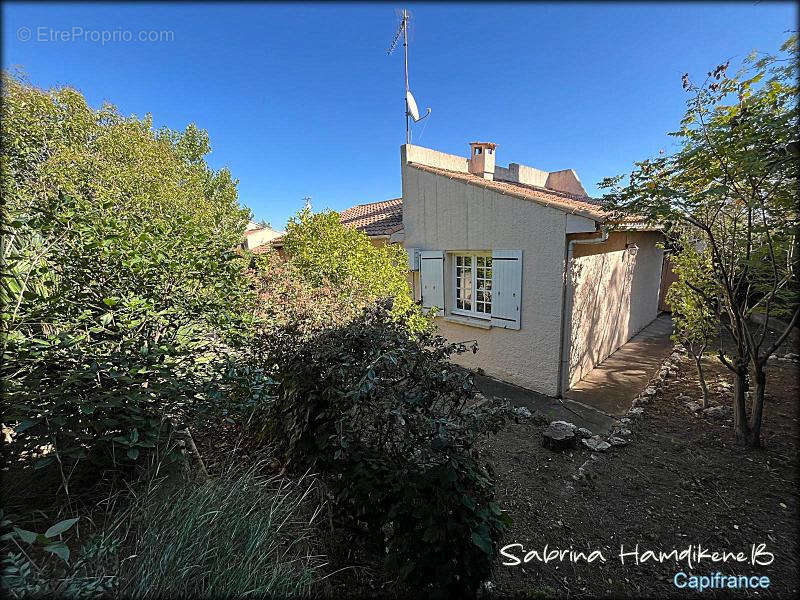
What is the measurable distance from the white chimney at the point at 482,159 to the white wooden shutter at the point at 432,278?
12.8ft

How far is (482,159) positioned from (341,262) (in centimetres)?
705

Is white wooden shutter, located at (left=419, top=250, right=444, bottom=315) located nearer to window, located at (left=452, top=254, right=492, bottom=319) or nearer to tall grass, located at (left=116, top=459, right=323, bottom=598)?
window, located at (left=452, top=254, right=492, bottom=319)

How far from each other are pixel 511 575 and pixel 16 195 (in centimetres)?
522

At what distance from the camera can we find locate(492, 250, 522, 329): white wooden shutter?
658cm

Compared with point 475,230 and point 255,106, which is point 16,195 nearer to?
point 255,106

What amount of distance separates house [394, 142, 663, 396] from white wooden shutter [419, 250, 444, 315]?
0.02 metres

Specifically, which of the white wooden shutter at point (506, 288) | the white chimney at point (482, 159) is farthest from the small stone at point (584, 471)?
the white chimney at point (482, 159)

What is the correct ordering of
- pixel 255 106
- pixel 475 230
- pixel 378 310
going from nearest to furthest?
1. pixel 378 310
2. pixel 255 106
3. pixel 475 230

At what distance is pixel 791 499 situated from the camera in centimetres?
344

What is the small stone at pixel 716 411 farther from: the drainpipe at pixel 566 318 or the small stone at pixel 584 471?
the small stone at pixel 584 471

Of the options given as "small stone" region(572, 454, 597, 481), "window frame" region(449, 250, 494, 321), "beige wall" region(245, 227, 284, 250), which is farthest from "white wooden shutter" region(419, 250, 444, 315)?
"beige wall" region(245, 227, 284, 250)

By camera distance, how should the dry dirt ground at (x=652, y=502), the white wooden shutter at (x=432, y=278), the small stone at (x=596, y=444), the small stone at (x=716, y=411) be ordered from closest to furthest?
the dry dirt ground at (x=652, y=502) < the small stone at (x=596, y=444) < the small stone at (x=716, y=411) < the white wooden shutter at (x=432, y=278)

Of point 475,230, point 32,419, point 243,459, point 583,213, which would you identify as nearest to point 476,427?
point 243,459

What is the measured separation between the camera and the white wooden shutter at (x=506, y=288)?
658 cm
